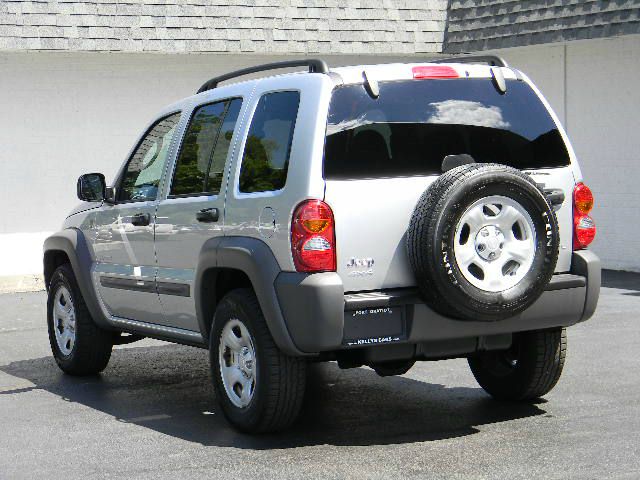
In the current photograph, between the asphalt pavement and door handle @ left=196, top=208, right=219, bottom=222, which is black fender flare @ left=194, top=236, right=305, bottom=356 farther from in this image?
the asphalt pavement

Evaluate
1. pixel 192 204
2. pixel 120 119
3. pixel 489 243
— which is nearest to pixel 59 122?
pixel 120 119

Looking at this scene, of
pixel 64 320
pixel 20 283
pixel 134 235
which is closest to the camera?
pixel 134 235

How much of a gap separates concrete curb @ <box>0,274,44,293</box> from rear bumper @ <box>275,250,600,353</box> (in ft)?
35.2

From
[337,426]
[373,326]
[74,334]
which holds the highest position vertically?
[373,326]

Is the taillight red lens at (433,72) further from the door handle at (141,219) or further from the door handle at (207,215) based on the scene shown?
the door handle at (141,219)

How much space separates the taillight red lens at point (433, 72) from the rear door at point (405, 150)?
0.04 m

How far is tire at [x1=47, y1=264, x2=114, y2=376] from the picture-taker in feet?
30.9

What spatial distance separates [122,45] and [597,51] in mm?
6352

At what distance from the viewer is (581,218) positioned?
734 cm

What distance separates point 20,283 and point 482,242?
1122 centimetres

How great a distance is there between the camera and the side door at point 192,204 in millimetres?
7613

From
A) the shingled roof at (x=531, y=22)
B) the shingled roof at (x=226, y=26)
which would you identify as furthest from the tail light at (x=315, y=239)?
the shingled roof at (x=226, y=26)

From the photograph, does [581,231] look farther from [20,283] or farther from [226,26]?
[226,26]

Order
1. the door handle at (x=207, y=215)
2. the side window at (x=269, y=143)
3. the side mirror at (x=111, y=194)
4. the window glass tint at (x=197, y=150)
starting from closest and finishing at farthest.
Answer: the side window at (x=269, y=143) → the door handle at (x=207, y=215) → the window glass tint at (x=197, y=150) → the side mirror at (x=111, y=194)
